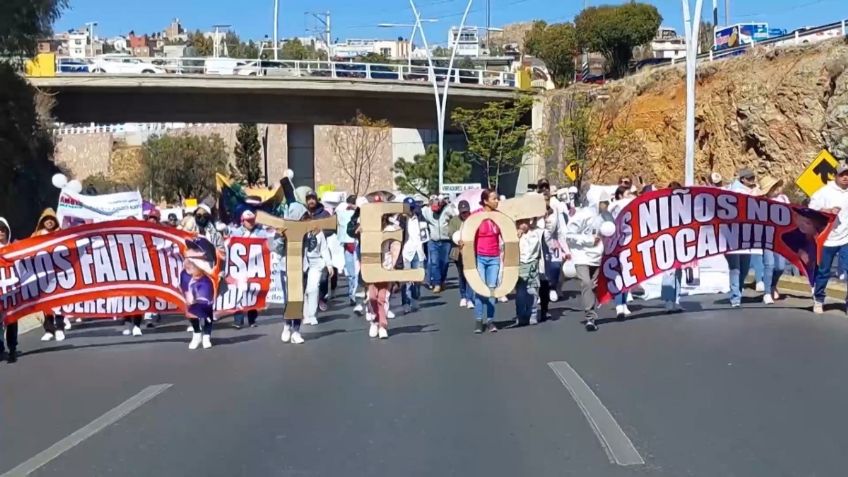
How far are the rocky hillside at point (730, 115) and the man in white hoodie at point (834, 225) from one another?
19.3m

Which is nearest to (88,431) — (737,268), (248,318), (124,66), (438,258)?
(248,318)

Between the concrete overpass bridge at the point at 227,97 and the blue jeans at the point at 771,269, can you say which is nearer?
the blue jeans at the point at 771,269

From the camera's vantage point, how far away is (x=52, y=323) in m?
15.2

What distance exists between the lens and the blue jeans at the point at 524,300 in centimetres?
1451

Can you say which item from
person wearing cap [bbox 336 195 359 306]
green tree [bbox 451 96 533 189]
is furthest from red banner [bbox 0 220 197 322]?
green tree [bbox 451 96 533 189]

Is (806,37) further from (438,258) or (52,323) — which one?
(52,323)

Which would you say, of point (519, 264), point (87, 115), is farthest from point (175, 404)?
point (87, 115)

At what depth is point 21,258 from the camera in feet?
46.2

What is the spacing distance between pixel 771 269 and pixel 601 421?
8419 millimetres

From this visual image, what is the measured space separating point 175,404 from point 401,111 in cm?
4676

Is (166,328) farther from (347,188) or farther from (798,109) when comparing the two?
(347,188)

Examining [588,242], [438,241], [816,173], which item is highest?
[816,173]

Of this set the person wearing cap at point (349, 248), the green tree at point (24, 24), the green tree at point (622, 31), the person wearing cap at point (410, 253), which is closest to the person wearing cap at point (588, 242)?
the person wearing cap at point (410, 253)

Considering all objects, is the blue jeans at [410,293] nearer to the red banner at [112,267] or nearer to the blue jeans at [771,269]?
the red banner at [112,267]
